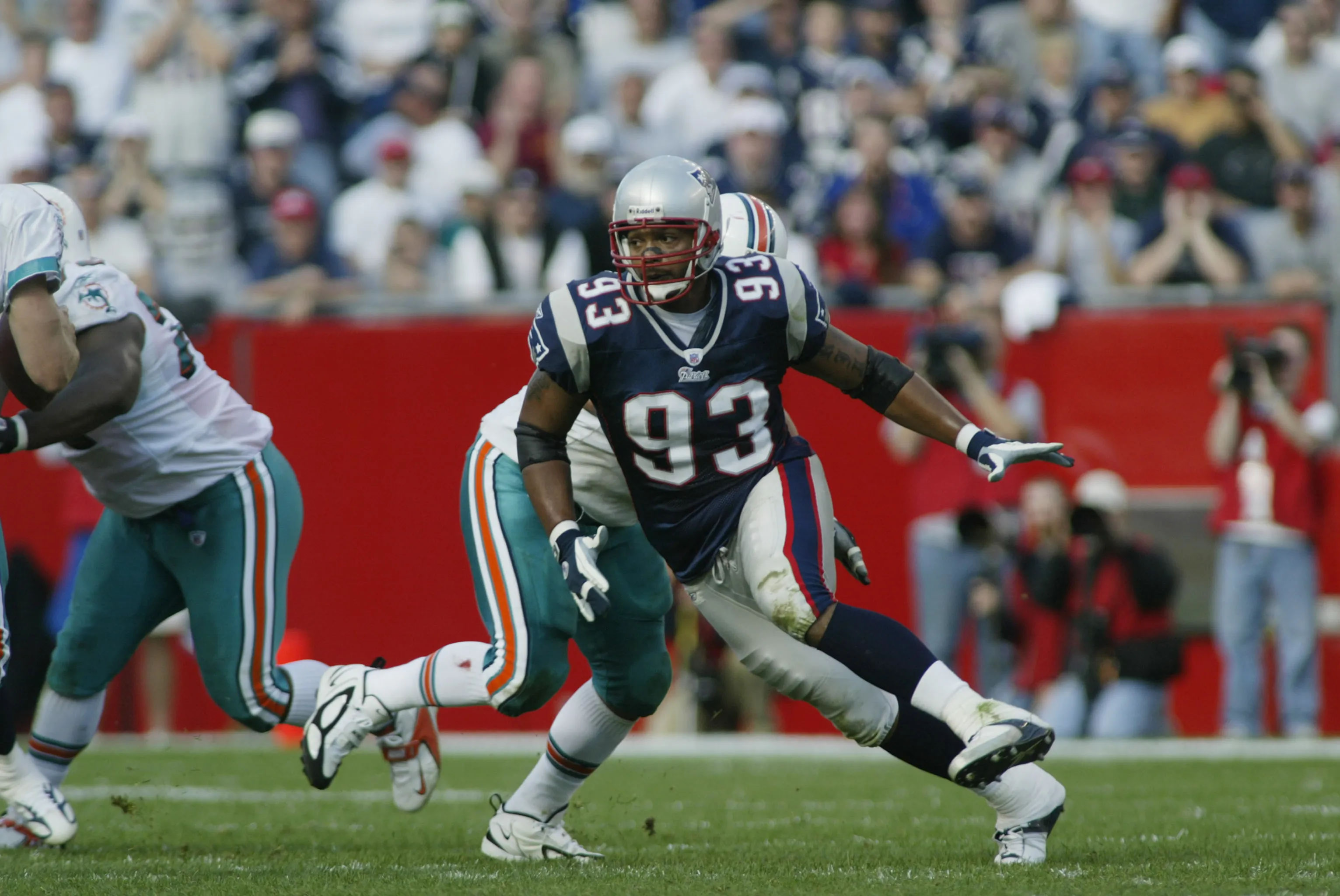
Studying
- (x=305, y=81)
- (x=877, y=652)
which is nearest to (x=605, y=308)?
(x=877, y=652)

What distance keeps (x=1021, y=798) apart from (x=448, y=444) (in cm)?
545

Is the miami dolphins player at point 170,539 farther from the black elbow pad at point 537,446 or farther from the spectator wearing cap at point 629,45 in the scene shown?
the spectator wearing cap at point 629,45

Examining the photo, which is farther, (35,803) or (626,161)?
(626,161)

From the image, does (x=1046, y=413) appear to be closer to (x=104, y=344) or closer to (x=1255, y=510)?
Answer: (x=1255, y=510)

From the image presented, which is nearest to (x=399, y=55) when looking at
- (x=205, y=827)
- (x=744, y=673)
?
(x=744, y=673)

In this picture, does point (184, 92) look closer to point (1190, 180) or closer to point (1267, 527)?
point (1190, 180)

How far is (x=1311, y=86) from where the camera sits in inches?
412

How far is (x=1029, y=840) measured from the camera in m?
4.28

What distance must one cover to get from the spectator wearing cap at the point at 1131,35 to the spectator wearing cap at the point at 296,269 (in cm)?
468

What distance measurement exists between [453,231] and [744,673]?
3077 mm

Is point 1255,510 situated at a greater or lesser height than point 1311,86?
lesser

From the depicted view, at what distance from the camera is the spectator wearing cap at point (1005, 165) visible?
1037cm

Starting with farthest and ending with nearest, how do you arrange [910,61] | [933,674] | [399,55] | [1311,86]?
[399,55] → [910,61] → [1311,86] → [933,674]

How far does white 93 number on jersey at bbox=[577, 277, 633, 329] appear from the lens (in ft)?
14.0
